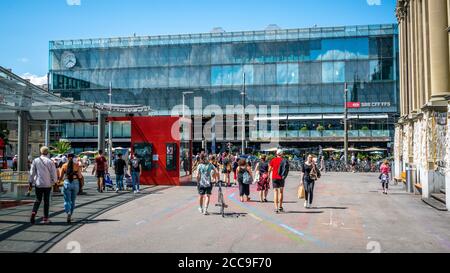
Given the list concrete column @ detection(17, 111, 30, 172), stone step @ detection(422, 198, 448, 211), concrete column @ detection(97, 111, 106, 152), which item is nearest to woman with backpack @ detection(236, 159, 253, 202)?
stone step @ detection(422, 198, 448, 211)

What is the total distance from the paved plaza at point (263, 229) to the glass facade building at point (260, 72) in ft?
161

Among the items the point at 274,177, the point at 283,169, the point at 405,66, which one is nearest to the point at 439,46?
the point at 283,169

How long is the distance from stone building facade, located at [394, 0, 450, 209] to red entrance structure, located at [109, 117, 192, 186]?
11672mm

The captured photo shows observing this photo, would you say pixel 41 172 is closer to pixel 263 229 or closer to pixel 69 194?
pixel 69 194

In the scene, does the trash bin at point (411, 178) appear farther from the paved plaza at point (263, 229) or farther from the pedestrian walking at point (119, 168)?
the pedestrian walking at point (119, 168)

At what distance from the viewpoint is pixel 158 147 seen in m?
24.3

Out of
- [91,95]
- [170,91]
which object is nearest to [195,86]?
[170,91]

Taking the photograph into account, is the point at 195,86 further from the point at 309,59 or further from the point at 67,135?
the point at 67,135

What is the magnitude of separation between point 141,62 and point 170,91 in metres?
6.37

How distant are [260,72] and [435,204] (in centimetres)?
5252

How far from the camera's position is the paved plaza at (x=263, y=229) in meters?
8.83

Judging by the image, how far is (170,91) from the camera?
69.7 m

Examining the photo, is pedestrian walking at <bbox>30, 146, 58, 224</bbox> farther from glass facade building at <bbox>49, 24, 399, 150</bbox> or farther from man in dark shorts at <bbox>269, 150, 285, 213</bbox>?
glass facade building at <bbox>49, 24, 399, 150</bbox>

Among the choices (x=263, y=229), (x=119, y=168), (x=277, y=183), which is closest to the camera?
(x=263, y=229)
